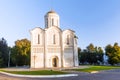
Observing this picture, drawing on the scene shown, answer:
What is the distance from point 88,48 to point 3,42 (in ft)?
143

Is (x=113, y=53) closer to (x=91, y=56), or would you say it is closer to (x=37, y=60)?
(x=91, y=56)

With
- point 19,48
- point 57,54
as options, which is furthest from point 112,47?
point 19,48

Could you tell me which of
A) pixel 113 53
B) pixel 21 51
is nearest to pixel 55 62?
pixel 21 51

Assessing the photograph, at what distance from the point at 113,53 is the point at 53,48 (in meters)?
24.9

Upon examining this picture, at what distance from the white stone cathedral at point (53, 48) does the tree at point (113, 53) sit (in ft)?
59.4

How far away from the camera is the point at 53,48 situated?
63500mm

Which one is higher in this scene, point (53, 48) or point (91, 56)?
point (53, 48)

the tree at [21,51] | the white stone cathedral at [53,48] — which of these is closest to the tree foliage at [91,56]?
the tree at [21,51]

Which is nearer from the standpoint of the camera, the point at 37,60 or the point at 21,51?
the point at 37,60

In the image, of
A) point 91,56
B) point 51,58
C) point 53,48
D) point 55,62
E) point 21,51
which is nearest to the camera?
point 51,58

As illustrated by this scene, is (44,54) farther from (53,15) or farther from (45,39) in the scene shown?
(53,15)

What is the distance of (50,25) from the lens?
219 ft

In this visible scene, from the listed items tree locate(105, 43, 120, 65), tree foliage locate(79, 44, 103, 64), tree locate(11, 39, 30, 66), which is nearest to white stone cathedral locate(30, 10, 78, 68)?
tree locate(105, 43, 120, 65)

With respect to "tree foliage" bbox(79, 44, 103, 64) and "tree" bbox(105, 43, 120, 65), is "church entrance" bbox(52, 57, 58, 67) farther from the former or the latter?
"tree foliage" bbox(79, 44, 103, 64)
